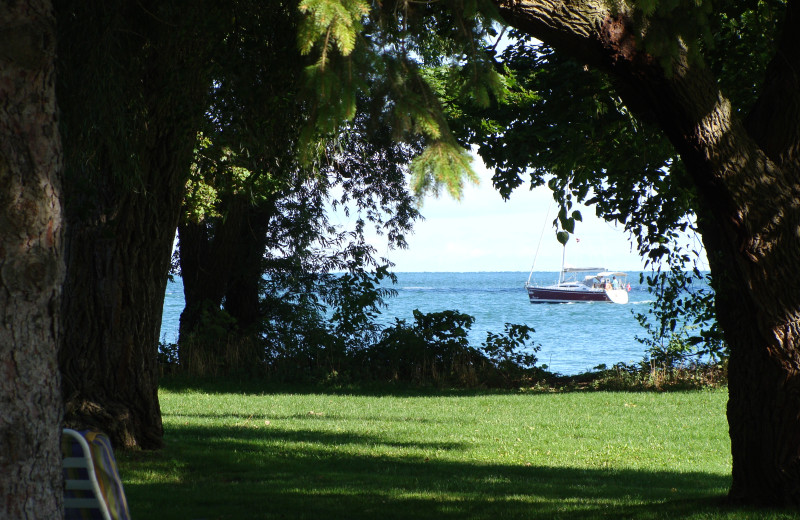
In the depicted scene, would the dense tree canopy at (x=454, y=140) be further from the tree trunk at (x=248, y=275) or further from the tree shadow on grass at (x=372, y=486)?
the tree trunk at (x=248, y=275)

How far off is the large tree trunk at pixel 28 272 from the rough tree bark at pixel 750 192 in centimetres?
284

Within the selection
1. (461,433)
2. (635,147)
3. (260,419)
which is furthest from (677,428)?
(260,419)

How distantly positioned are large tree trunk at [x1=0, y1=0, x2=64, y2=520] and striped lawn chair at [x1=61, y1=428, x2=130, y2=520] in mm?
598

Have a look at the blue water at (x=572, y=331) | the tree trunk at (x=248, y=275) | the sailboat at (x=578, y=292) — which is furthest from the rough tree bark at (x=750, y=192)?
the sailboat at (x=578, y=292)

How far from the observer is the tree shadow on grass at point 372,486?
6262mm

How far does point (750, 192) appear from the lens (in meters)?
5.53

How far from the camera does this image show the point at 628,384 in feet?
56.1

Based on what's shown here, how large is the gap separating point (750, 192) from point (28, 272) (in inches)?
167

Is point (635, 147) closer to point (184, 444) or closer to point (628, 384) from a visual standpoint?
point (184, 444)

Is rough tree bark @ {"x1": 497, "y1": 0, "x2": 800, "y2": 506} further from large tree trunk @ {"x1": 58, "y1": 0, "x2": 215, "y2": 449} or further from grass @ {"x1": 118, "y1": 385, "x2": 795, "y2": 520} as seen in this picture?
large tree trunk @ {"x1": 58, "y1": 0, "x2": 215, "y2": 449}

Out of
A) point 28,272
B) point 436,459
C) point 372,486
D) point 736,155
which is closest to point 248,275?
point 436,459

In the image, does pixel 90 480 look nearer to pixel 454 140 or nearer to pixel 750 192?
pixel 454 140

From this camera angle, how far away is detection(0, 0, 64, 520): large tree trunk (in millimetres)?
3395

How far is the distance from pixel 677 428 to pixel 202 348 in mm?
10244
